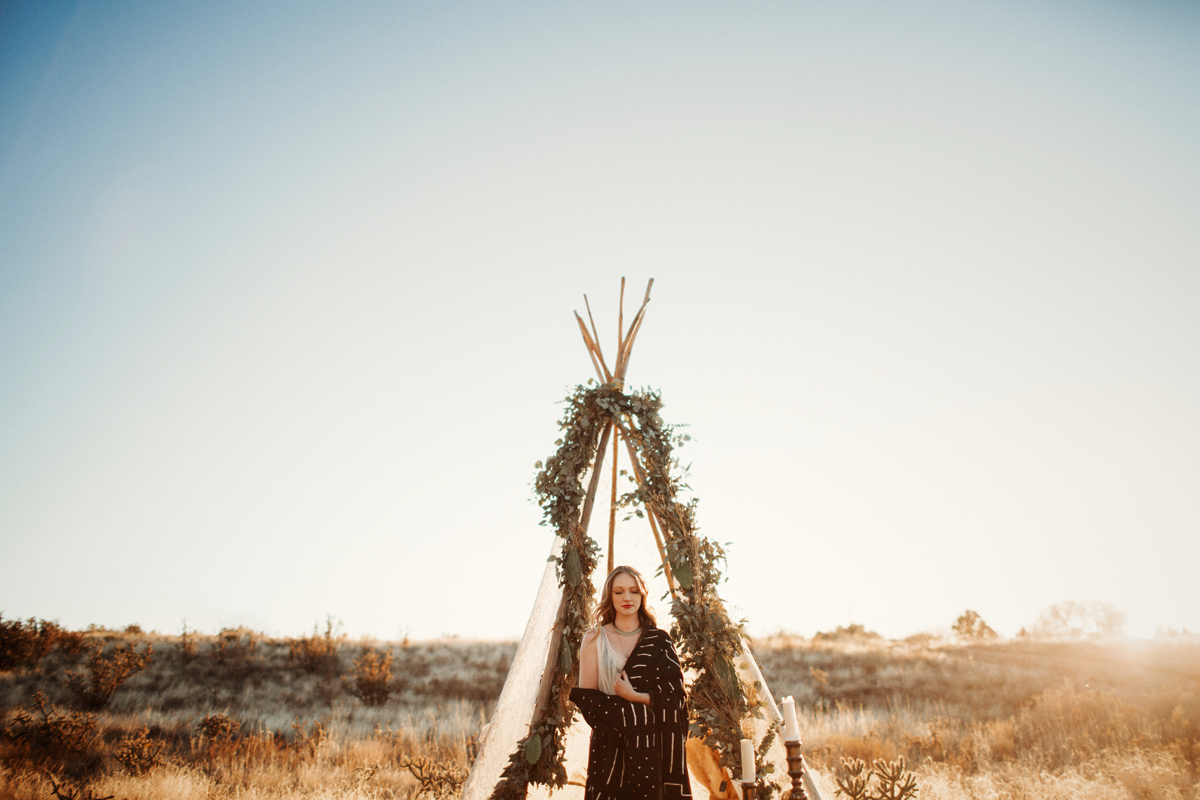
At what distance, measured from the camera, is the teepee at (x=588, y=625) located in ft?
12.4

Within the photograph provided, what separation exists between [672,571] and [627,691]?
0.97 metres

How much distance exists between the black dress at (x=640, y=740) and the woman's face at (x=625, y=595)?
1.14 ft

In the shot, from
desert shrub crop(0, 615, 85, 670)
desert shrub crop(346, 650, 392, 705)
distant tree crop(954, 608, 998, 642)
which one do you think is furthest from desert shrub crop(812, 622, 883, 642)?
desert shrub crop(0, 615, 85, 670)

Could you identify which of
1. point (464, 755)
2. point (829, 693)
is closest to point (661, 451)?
point (464, 755)

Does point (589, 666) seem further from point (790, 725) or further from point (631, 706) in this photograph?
point (790, 725)

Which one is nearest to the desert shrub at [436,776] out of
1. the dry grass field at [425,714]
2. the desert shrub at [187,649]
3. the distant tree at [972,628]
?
the dry grass field at [425,714]

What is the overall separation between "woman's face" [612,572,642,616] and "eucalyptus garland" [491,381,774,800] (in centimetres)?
46

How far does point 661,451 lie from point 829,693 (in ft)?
30.0

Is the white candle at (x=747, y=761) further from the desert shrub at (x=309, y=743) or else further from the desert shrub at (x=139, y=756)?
the desert shrub at (x=139, y=756)

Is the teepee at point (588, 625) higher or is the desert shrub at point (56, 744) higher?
the teepee at point (588, 625)

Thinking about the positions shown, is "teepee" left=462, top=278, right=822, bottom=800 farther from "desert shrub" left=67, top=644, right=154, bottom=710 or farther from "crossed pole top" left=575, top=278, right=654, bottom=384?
"desert shrub" left=67, top=644, right=154, bottom=710

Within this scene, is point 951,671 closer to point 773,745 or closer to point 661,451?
point 773,745

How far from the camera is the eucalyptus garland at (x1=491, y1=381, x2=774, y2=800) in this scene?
12.3 feet

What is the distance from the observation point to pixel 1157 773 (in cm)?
604
